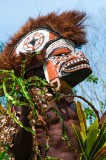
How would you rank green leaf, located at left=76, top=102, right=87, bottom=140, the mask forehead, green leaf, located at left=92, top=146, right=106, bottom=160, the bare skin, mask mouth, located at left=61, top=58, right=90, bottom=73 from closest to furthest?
the bare skin, green leaf, located at left=92, top=146, right=106, bottom=160, green leaf, located at left=76, top=102, right=87, bottom=140, mask mouth, located at left=61, top=58, right=90, bottom=73, the mask forehead

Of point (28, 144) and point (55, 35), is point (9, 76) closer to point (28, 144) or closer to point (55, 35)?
point (28, 144)

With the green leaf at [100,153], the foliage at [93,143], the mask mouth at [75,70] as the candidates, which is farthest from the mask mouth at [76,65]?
the green leaf at [100,153]

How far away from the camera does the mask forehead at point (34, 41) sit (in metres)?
→ 2.12

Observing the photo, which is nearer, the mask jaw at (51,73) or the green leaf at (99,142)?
the green leaf at (99,142)

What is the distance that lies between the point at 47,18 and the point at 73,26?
0.46 feet

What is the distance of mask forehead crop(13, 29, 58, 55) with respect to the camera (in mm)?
2123

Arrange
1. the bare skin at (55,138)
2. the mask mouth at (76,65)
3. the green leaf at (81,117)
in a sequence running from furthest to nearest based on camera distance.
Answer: the mask mouth at (76,65) → the green leaf at (81,117) → the bare skin at (55,138)

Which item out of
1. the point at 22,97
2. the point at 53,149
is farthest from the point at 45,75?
the point at 22,97

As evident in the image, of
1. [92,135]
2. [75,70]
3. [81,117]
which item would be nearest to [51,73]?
[75,70]

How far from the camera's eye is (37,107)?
4.43 ft

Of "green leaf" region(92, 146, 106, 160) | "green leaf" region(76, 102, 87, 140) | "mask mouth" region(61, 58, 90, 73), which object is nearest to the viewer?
"green leaf" region(92, 146, 106, 160)

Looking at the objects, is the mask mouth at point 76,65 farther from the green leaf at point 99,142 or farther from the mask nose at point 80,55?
the green leaf at point 99,142

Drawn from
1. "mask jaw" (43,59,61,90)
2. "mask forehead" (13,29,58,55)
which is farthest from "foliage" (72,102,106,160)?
"mask forehead" (13,29,58,55)

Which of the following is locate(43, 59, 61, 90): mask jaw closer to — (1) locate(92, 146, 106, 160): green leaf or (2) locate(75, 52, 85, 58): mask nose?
(2) locate(75, 52, 85, 58): mask nose
